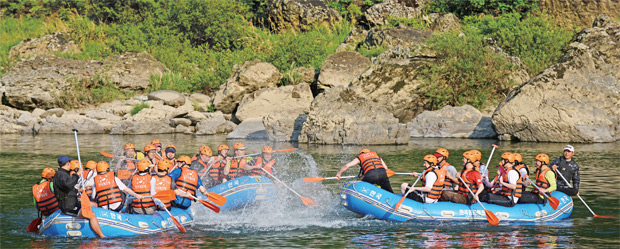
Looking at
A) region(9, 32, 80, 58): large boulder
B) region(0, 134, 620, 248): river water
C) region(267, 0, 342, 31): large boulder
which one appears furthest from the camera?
region(267, 0, 342, 31): large boulder

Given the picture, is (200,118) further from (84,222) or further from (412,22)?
(84,222)

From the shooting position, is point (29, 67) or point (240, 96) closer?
point (240, 96)

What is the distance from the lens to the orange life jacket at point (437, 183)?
543 inches

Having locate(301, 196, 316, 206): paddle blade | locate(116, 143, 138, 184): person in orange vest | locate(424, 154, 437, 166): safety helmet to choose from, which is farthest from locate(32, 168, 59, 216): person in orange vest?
locate(424, 154, 437, 166): safety helmet

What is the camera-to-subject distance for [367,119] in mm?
28172

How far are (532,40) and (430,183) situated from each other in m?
28.1

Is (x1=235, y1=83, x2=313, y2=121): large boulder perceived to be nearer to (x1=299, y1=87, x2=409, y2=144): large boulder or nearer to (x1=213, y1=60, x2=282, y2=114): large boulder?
(x1=213, y1=60, x2=282, y2=114): large boulder

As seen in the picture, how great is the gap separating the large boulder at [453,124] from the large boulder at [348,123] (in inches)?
124

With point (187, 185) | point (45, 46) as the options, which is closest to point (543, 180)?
point (187, 185)

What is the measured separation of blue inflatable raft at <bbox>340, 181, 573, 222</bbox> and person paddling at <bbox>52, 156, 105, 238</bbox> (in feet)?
16.6

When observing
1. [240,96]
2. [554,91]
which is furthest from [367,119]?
[240,96]

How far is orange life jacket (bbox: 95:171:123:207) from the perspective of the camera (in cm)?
1255

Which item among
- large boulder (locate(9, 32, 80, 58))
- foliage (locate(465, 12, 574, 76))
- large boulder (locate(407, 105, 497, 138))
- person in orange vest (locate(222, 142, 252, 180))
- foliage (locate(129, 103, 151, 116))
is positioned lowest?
foliage (locate(129, 103, 151, 116))

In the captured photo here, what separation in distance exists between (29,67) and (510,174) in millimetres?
33163
